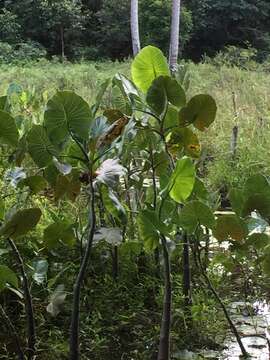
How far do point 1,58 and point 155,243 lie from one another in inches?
822

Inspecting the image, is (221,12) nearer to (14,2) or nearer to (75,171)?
(14,2)

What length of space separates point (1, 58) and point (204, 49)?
395 inches

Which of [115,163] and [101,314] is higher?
[115,163]

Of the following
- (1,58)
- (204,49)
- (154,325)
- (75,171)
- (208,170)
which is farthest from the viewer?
(204,49)

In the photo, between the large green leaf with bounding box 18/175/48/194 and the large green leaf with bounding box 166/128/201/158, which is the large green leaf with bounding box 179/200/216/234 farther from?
the large green leaf with bounding box 18/175/48/194

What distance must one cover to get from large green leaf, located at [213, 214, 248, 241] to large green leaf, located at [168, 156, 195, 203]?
257 mm

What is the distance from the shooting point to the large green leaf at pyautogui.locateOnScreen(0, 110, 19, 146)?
1.50 m

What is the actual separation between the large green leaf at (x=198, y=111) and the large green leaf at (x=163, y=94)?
0.19 feet

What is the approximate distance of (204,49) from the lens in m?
27.2

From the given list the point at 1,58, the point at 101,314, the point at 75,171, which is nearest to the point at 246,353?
the point at 101,314

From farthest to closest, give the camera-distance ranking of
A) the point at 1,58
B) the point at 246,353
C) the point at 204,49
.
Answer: the point at 204,49 < the point at 1,58 < the point at 246,353

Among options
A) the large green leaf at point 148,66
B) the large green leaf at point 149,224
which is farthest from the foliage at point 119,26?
the large green leaf at point 149,224

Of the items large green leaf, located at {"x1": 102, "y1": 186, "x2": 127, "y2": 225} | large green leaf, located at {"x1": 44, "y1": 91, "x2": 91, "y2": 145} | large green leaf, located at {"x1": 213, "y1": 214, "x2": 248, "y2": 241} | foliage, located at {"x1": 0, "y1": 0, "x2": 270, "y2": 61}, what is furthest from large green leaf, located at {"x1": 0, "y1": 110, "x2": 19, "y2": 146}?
foliage, located at {"x1": 0, "y1": 0, "x2": 270, "y2": 61}

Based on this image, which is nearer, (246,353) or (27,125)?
(246,353)
